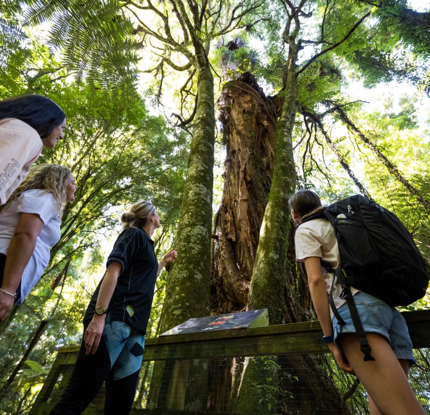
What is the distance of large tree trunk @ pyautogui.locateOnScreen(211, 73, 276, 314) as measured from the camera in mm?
4242

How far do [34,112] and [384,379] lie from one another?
1983 millimetres

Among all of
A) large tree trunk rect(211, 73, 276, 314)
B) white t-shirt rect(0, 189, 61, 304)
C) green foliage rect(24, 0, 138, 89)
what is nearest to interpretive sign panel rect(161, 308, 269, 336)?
white t-shirt rect(0, 189, 61, 304)

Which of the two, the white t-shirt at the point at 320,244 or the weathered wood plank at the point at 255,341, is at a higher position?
the white t-shirt at the point at 320,244

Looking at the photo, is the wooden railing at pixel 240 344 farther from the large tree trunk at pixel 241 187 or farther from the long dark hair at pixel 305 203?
the large tree trunk at pixel 241 187

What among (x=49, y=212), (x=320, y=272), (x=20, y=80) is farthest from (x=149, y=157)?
(x=320, y=272)

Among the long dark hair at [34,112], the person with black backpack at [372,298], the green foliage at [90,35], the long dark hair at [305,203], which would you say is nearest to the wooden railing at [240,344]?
the person with black backpack at [372,298]

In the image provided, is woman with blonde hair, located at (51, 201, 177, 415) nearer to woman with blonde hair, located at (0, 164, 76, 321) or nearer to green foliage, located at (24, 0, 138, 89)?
woman with blonde hair, located at (0, 164, 76, 321)

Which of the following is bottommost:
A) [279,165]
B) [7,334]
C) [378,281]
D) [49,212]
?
[378,281]

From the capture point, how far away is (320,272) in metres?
1.49

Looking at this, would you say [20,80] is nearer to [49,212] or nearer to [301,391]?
[49,212]

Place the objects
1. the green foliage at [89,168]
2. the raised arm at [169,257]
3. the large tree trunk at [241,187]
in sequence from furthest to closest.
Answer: the green foliage at [89,168] < the large tree trunk at [241,187] < the raised arm at [169,257]

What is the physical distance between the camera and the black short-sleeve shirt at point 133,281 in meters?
1.83

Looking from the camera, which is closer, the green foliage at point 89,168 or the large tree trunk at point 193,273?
the large tree trunk at point 193,273

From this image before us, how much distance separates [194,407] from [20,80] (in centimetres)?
513
